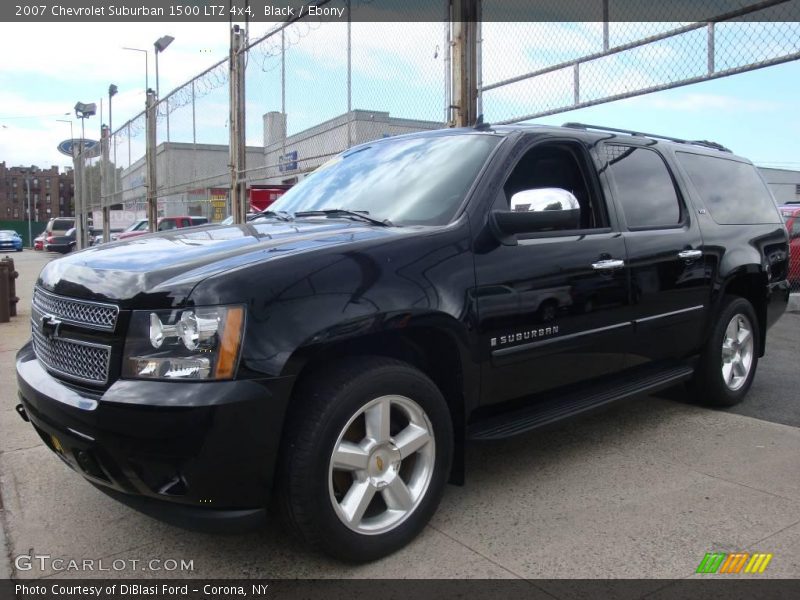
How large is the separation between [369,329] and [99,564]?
1.50m

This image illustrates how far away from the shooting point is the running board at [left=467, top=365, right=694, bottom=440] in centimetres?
329

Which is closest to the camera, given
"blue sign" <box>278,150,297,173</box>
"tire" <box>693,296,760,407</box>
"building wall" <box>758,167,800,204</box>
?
"tire" <box>693,296,760,407</box>

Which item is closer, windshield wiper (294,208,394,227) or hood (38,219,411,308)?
hood (38,219,411,308)

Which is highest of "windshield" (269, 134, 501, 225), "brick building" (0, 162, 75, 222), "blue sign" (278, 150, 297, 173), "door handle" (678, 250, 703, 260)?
"brick building" (0, 162, 75, 222)

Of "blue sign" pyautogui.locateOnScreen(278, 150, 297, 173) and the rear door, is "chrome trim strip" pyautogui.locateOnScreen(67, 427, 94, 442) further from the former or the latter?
"blue sign" pyautogui.locateOnScreen(278, 150, 297, 173)

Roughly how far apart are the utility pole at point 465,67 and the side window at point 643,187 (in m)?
A: 2.97

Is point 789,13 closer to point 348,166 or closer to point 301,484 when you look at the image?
point 348,166

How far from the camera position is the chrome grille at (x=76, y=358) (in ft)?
8.48

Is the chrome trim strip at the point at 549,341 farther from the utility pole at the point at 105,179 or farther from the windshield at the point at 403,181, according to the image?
the utility pole at the point at 105,179

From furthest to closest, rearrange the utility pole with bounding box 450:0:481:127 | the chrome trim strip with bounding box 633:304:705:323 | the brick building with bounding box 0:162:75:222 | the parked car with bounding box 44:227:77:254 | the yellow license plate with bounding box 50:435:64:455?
the brick building with bounding box 0:162:75:222 < the parked car with bounding box 44:227:77:254 < the utility pole with bounding box 450:0:481:127 < the chrome trim strip with bounding box 633:304:705:323 < the yellow license plate with bounding box 50:435:64:455

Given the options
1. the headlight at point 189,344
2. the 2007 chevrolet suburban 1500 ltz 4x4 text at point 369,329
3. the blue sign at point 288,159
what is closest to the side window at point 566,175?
the 2007 chevrolet suburban 1500 ltz 4x4 text at point 369,329

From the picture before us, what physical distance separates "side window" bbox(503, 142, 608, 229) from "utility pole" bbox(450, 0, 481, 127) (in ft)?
11.0

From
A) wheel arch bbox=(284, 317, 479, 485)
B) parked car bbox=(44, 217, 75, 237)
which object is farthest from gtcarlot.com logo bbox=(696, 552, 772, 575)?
parked car bbox=(44, 217, 75, 237)

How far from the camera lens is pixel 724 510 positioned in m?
3.33
